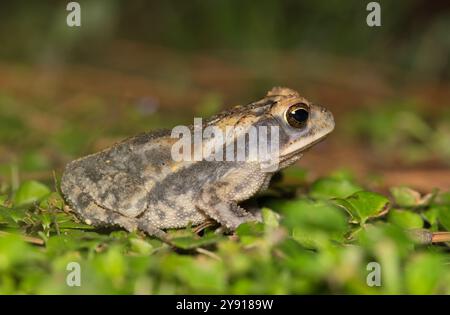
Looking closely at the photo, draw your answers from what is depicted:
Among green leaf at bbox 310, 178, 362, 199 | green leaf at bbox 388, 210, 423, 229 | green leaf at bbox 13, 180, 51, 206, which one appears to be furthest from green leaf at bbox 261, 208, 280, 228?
green leaf at bbox 13, 180, 51, 206

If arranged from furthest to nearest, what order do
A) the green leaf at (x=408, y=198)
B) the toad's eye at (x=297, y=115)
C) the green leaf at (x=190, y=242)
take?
the green leaf at (x=408, y=198)
the toad's eye at (x=297, y=115)
the green leaf at (x=190, y=242)

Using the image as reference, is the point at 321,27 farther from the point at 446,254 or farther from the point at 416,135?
the point at 446,254

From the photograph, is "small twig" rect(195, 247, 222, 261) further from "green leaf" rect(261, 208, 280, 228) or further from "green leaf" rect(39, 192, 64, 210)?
"green leaf" rect(39, 192, 64, 210)

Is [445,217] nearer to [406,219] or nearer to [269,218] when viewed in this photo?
[406,219]

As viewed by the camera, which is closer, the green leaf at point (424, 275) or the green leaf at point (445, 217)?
the green leaf at point (424, 275)

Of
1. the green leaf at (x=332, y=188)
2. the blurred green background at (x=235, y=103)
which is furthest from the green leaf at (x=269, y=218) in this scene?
the green leaf at (x=332, y=188)

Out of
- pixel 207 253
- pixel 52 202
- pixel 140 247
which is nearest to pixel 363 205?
pixel 207 253

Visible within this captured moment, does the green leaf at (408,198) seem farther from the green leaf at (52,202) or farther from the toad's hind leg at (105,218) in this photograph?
the green leaf at (52,202)
